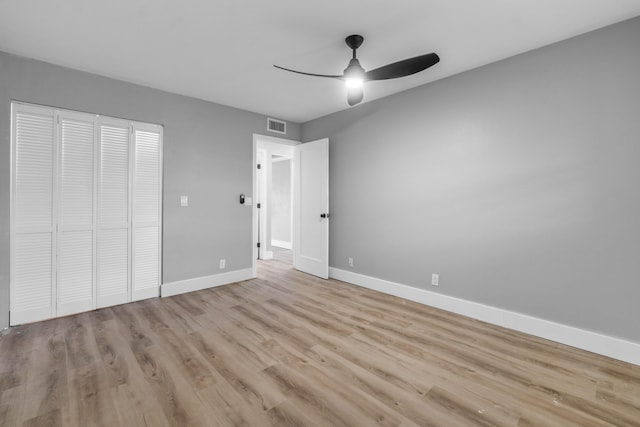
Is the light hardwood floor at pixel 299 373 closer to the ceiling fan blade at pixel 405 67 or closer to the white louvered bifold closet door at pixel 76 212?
the white louvered bifold closet door at pixel 76 212

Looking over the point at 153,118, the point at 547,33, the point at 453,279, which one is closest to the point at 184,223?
the point at 153,118

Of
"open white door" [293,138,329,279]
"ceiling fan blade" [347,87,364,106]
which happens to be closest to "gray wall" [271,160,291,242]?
"open white door" [293,138,329,279]

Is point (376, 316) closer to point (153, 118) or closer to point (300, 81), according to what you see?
point (300, 81)

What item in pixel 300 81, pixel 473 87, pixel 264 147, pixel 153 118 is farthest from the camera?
pixel 264 147

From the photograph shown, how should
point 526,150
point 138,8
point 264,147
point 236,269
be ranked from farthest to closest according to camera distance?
point 264,147 → point 236,269 → point 526,150 → point 138,8

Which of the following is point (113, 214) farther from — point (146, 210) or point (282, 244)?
point (282, 244)

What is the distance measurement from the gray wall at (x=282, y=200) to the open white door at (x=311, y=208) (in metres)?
2.49

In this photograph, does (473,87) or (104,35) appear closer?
(104,35)

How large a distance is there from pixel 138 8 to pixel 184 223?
2.49m

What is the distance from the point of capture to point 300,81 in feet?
11.1

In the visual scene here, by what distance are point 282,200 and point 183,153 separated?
4.14m

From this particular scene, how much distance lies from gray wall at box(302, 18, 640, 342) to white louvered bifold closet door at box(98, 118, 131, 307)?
10.7 feet

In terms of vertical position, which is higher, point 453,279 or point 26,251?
point 26,251

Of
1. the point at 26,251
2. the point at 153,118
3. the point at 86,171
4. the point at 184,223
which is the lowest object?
the point at 26,251
